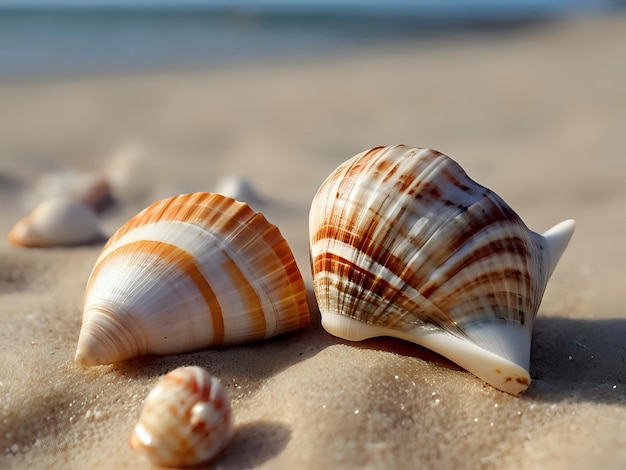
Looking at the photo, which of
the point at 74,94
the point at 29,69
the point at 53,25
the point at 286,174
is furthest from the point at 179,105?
the point at 53,25

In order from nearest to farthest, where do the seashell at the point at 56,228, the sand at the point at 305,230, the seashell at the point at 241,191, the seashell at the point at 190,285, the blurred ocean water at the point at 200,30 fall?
1. the sand at the point at 305,230
2. the seashell at the point at 190,285
3. the seashell at the point at 56,228
4. the seashell at the point at 241,191
5. the blurred ocean water at the point at 200,30

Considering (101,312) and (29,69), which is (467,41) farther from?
(101,312)

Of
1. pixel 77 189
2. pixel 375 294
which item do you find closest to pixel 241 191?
pixel 77 189

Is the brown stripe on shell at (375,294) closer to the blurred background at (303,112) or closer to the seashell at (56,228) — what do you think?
the blurred background at (303,112)

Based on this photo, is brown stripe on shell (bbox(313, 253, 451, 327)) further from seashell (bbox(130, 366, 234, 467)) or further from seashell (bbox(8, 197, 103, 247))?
seashell (bbox(8, 197, 103, 247))

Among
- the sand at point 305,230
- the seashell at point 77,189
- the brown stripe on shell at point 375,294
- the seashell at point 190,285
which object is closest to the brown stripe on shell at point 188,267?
the seashell at point 190,285

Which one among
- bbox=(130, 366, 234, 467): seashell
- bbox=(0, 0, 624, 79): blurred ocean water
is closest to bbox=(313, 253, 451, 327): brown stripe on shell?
bbox=(130, 366, 234, 467): seashell
